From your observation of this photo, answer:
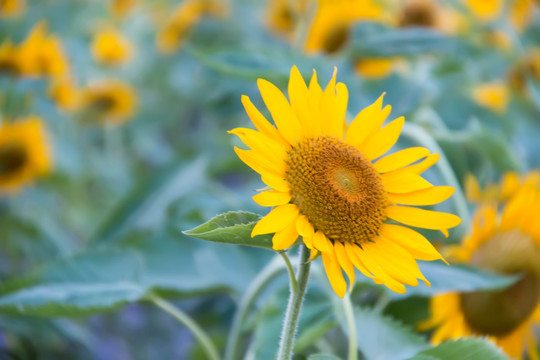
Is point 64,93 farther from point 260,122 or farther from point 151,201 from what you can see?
point 260,122

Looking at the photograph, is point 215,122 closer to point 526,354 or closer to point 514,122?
point 514,122

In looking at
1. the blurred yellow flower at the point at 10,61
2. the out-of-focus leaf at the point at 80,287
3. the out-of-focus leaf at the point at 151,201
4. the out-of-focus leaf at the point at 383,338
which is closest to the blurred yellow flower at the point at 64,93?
the blurred yellow flower at the point at 10,61

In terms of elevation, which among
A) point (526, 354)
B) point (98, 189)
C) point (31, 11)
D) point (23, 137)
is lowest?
point (98, 189)

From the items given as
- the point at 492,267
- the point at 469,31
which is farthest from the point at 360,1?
the point at 492,267

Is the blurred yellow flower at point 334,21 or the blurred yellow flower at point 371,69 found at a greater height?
the blurred yellow flower at point 334,21

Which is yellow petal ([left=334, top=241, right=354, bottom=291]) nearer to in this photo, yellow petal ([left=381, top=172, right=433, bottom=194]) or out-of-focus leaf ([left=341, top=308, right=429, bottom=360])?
yellow petal ([left=381, top=172, right=433, bottom=194])

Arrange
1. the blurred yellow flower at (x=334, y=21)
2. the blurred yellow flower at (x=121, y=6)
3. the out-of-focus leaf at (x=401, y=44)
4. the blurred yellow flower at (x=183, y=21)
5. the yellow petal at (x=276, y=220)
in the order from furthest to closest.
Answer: the blurred yellow flower at (x=121, y=6)
the blurred yellow flower at (x=183, y=21)
the blurred yellow flower at (x=334, y=21)
the out-of-focus leaf at (x=401, y=44)
the yellow petal at (x=276, y=220)

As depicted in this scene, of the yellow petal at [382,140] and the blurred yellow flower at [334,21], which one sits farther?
the blurred yellow flower at [334,21]

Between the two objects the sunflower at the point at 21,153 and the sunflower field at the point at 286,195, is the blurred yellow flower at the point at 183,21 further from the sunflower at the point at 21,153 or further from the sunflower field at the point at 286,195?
the sunflower at the point at 21,153
